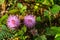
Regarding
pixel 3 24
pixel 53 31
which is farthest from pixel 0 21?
pixel 53 31

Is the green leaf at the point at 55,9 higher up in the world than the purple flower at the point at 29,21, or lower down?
higher up

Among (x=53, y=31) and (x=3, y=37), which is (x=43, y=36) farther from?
(x=3, y=37)

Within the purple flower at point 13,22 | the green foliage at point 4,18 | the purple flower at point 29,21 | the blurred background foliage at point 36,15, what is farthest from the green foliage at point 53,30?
the green foliage at point 4,18

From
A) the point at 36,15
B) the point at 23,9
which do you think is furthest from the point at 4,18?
the point at 36,15

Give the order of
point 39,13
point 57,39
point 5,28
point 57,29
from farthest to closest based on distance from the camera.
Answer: point 39,13, point 5,28, point 57,29, point 57,39

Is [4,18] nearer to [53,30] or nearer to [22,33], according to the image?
[22,33]

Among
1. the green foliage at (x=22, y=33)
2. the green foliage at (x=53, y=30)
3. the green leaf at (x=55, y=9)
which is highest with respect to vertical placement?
the green leaf at (x=55, y=9)

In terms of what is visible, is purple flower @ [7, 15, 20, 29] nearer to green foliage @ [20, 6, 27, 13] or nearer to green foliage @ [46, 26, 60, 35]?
green foliage @ [20, 6, 27, 13]

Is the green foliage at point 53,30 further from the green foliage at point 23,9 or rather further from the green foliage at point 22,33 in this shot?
the green foliage at point 23,9

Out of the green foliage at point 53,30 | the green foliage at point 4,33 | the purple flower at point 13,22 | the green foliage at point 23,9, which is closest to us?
the green foliage at point 53,30

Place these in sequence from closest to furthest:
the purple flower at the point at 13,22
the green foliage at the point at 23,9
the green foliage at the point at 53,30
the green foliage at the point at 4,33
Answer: the green foliage at the point at 53,30 → the green foliage at the point at 4,33 → the purple flower at the point at 13,22 → the green foliage at the point at 23,9

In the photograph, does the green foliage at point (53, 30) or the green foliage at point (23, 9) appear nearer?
the green foliage at point (53, 30)
